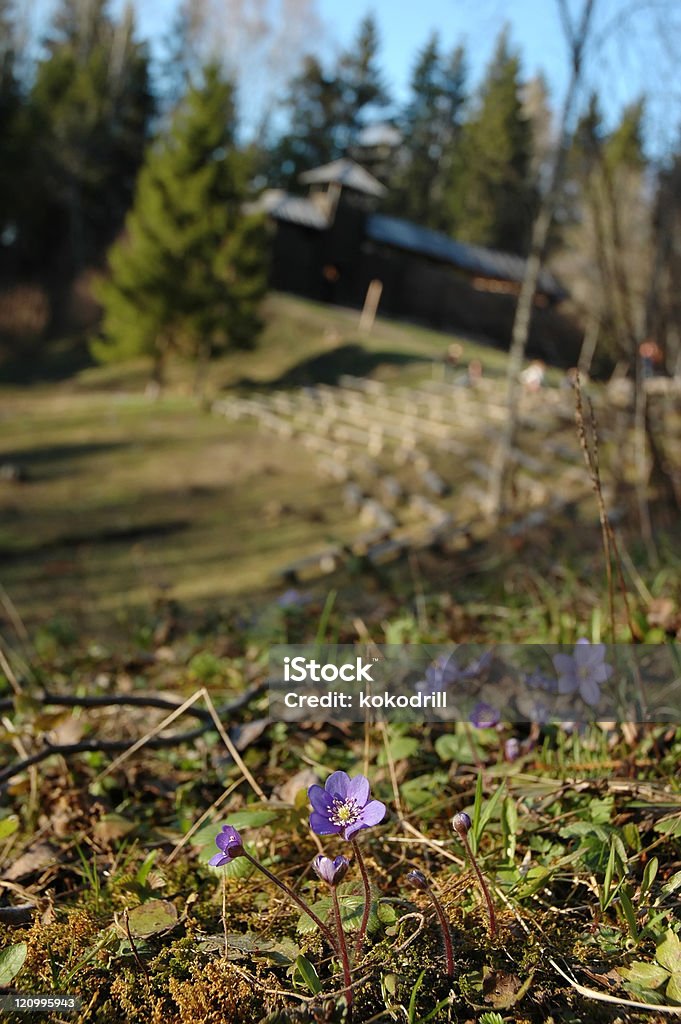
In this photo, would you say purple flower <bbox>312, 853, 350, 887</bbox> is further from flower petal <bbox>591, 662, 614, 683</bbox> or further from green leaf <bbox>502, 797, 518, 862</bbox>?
flower petal <bbox>591, 662, 614, 683</bbox>

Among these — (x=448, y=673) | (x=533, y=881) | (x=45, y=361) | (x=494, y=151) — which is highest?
(x=494, y=151)

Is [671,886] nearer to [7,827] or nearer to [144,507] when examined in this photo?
[7,827]

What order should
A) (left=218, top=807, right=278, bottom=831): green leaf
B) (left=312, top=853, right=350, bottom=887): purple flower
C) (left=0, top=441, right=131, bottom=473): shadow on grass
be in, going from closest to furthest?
(left=312, top=853, right=350, bottom=887): purple flower → (left=218, top=807, right=278, bottom=831): green leaf → (left=0, top=441, right=131, bottom=473): shadow on grass

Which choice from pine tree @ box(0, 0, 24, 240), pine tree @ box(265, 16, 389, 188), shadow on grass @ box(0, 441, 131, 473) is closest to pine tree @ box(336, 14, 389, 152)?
pine tree @ box(265, 16, 389, 188)

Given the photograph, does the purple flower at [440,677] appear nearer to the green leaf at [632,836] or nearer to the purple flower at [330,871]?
the green leaf at [632,836]

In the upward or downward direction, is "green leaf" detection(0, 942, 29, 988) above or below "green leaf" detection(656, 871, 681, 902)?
below

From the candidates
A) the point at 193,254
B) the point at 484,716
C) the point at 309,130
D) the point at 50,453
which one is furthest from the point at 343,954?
the point at 309,130

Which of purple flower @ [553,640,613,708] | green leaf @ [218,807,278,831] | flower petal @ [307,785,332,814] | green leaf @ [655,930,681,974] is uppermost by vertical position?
purple flower @ [553,640,613,708]
